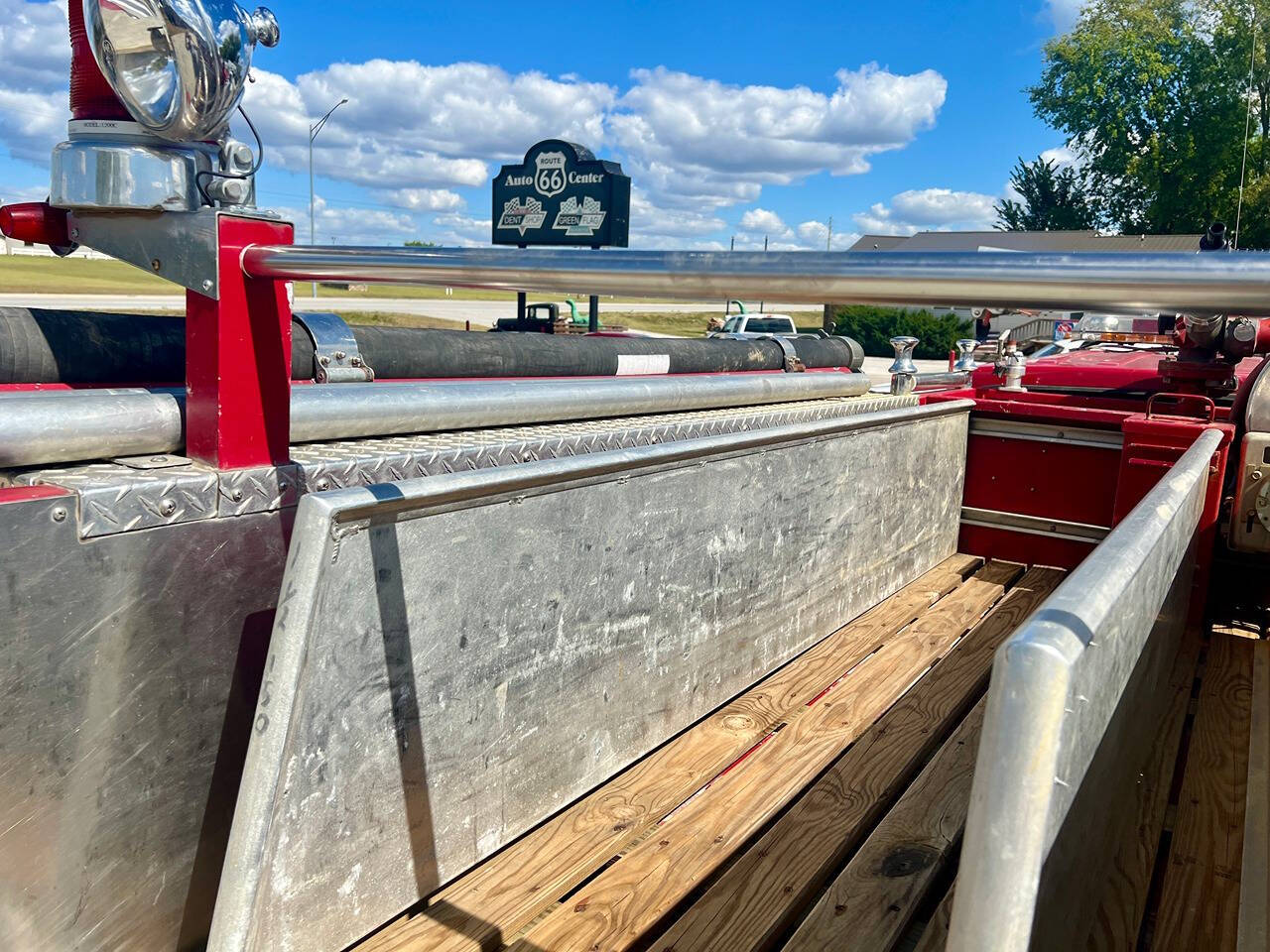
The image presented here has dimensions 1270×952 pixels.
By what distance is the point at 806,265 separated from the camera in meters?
1.42

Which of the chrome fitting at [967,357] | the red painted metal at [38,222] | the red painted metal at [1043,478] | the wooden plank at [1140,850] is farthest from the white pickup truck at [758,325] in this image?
the red painted metal at [38,222]

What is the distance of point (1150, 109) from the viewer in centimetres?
4850

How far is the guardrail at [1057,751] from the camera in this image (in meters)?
1.03

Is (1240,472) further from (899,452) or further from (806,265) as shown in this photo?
(806,265)

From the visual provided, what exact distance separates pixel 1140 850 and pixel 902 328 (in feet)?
112

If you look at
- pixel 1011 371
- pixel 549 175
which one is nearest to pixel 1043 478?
pixel 1011 371

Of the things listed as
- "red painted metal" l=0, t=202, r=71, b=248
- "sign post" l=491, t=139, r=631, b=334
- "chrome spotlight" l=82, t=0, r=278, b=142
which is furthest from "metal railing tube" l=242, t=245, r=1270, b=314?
"sign post" l=491, t=139, r=631, b=334

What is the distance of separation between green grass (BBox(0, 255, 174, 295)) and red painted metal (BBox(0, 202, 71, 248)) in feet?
97.5

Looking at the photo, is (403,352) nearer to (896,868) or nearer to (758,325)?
(896,868)

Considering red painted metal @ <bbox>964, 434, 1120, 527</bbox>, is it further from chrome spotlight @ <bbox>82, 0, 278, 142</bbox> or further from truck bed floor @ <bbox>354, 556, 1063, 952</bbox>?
chrome spotlight @ <bbox>82, 0, 278, 142</bbox>

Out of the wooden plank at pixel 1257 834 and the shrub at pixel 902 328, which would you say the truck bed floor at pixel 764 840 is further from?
the shrub at pixel 902 328

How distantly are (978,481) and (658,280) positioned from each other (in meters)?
3.53

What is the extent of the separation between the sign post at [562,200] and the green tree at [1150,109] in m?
A: 37.2

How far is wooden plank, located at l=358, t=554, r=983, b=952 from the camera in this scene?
1.96m
